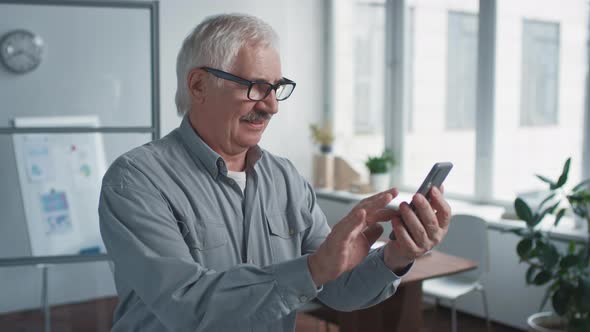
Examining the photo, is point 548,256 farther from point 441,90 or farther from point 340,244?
point 340,244

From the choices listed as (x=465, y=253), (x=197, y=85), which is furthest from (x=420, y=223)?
(x=465, y=253)

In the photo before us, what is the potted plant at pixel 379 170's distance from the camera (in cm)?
537

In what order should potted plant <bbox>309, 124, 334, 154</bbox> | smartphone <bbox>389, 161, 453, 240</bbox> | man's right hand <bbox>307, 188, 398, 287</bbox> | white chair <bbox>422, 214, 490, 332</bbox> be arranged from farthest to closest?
1. potted plant <bbox>309, 124, 334, 154</bbox>
2. white chair <bbox>422, 214, 490, 332</bbox>
3. smartphone <bbox>389, 161, 453, 240</bbox>
4. man's right hand <bbox>307, 188, 398, 287</bbox>

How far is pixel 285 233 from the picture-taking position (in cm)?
156

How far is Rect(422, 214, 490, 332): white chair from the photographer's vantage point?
3.81m

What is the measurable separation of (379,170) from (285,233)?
3876 mm

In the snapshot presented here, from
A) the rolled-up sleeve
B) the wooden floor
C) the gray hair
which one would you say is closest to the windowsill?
the wooden floor

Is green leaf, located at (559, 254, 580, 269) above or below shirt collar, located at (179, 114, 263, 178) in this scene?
below

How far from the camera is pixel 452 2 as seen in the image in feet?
16.7

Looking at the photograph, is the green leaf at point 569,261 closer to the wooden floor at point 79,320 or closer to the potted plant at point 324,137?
the wooden floor at point 79,320

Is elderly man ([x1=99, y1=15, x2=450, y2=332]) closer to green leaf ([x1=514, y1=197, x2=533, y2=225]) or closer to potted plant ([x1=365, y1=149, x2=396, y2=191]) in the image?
green leaf ([x1=514, y1=197, x2=533, y2=225])

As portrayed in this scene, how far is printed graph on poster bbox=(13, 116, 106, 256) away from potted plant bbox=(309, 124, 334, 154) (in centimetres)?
245

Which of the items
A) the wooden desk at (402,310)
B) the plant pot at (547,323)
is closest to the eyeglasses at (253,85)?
the wooden desk at (402,310)

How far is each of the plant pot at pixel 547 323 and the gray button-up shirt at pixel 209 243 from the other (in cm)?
247
